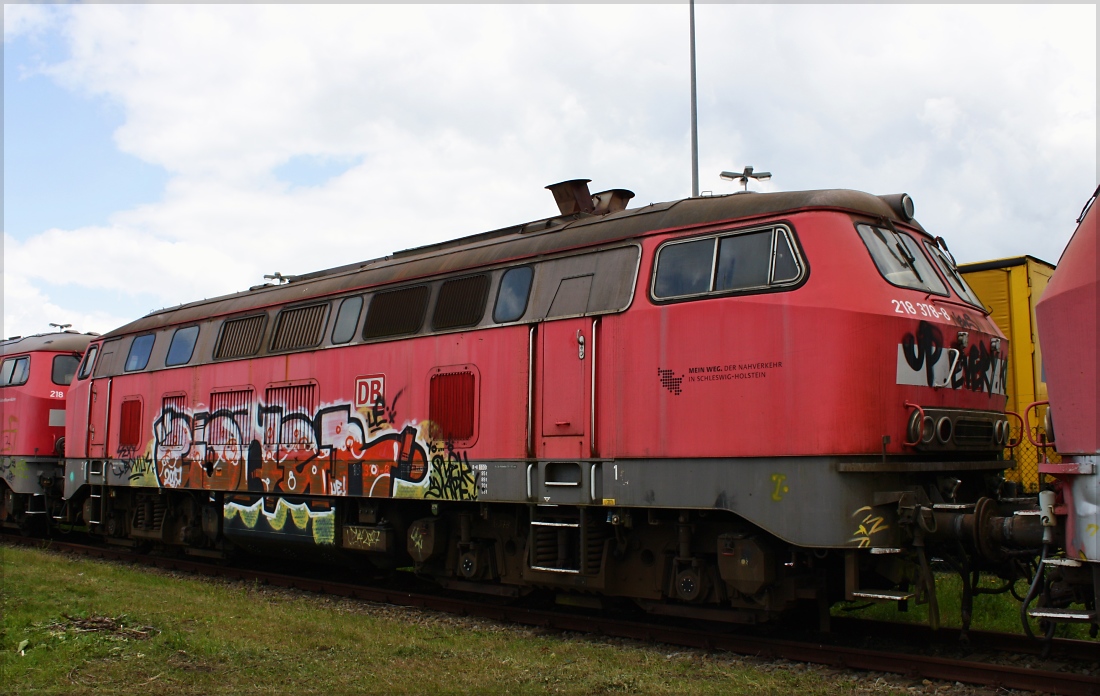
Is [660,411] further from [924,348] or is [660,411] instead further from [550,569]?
[924,348]

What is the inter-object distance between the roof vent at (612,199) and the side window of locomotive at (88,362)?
1122cm

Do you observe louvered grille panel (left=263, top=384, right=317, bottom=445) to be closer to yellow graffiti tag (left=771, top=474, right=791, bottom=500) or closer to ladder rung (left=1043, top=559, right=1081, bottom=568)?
yellow graffiti tag (left=771, top=474, right=791, bottom=500)

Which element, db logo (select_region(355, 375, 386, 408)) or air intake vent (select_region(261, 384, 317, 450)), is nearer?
db logo (select_region(355, 375, 386, 408))

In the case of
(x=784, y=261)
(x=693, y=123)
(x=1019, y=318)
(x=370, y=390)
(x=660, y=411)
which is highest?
(x=693, y=123)

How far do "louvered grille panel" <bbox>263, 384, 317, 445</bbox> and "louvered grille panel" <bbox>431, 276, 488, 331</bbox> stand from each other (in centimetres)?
254

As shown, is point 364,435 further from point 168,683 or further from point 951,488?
point 951,488

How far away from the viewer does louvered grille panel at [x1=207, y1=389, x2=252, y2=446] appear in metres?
13.8

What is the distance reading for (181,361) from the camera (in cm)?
1545

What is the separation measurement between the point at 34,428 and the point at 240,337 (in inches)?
338

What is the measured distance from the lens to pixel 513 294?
414 inches

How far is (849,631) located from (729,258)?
3.97 metres

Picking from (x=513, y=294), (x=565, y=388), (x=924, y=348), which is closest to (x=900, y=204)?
(x=924, y=348)

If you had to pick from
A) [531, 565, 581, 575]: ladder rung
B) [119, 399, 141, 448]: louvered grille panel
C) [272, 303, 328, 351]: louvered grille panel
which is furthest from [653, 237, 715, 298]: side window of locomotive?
[119, 399, 141, 448]: louvered grille panel

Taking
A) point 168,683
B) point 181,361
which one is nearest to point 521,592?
point 168,683
